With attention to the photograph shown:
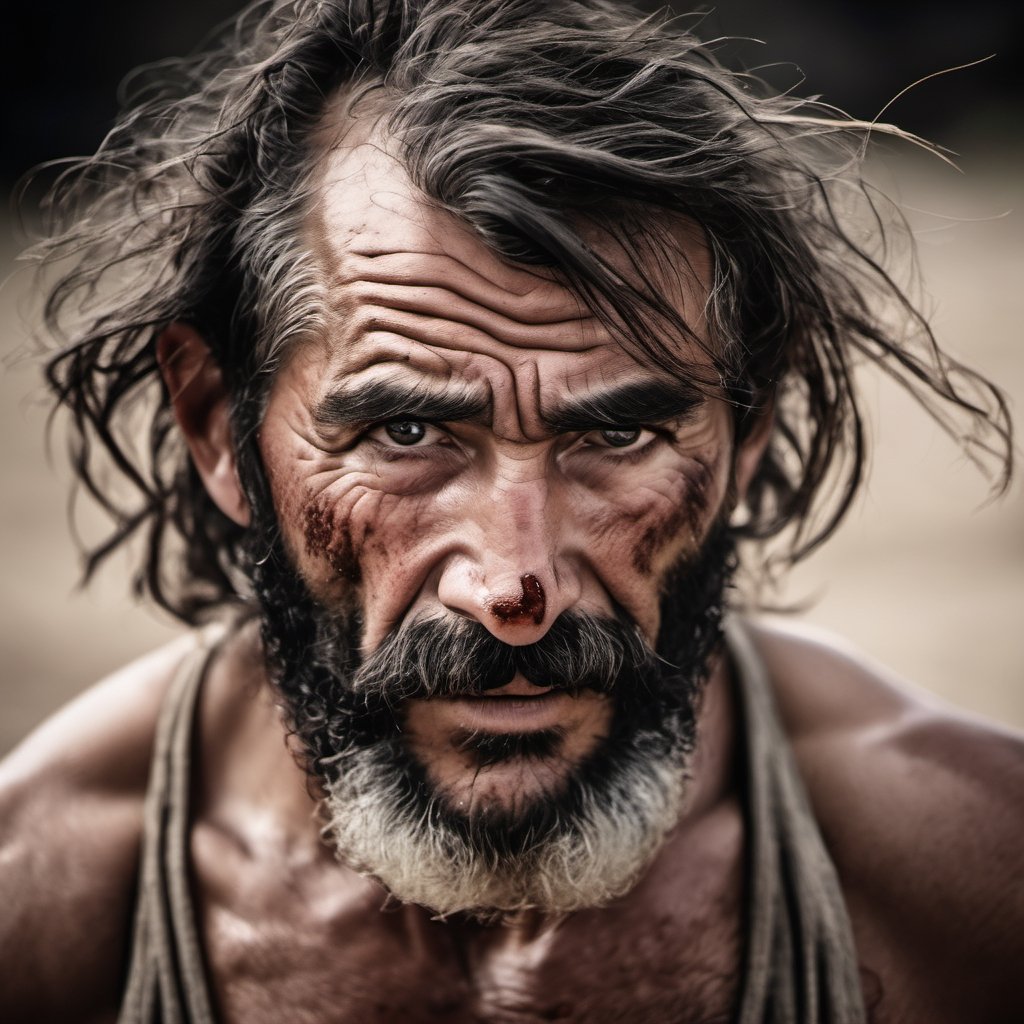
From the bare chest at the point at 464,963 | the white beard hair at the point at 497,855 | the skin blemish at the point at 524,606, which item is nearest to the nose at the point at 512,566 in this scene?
the skin blemish at the point at 524,606

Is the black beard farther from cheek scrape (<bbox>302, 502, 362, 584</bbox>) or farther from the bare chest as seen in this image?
the bare chest

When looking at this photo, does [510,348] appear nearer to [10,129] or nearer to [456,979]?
[456,979]

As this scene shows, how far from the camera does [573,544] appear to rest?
1.87 meters

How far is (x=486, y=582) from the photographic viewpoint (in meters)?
1.78

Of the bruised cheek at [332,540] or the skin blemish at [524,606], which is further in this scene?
the bruised cheek at [332,540]

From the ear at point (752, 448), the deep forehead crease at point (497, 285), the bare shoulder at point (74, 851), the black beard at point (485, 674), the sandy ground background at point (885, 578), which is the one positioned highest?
the deep forehead crease at point (497, 285)

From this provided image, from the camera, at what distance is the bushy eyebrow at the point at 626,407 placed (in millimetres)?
1834

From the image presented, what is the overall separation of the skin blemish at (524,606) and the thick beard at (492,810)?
3.5 inches

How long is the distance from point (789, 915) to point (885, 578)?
504 cm

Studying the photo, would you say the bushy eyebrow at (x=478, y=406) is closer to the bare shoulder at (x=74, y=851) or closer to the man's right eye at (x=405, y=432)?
the man's right eye at (x=405, y=432)

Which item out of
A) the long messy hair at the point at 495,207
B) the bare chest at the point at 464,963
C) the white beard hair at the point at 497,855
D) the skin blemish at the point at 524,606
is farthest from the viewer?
the bare chest at the point at 464,963

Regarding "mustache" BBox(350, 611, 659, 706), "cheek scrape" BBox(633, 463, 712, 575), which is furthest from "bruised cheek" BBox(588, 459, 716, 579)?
"mustache" BBox(350, 611, 659, 706)

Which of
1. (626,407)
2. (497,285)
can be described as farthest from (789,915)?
(497,285)

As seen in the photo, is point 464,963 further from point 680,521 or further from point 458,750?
point 680,521
